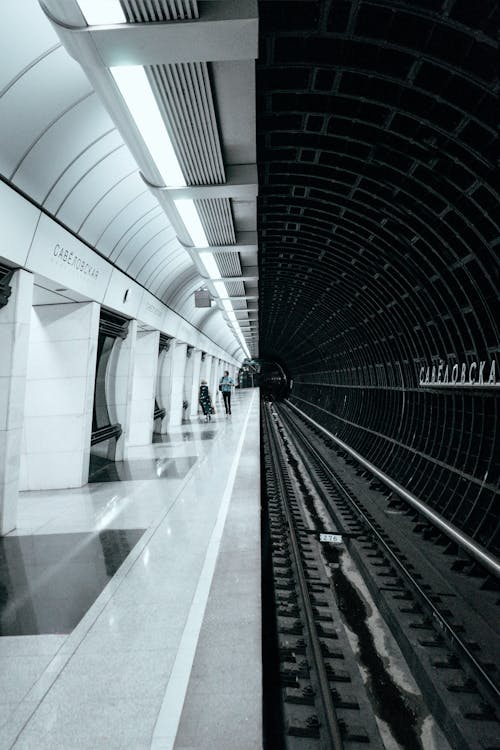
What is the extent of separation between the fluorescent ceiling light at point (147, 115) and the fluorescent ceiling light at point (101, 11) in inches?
18.3

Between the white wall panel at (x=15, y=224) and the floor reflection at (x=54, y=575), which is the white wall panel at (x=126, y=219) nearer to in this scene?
the white wall panel at (x=15, y=224)

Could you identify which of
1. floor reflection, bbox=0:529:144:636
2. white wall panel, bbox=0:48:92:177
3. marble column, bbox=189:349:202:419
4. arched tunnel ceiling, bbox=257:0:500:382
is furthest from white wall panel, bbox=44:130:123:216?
marble column, bbox=189:349:202:419

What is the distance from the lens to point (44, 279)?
268 inches

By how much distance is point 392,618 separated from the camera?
591 cm

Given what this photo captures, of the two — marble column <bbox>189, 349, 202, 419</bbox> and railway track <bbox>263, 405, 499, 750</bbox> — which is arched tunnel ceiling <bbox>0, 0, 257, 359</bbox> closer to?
railway track <bbox>263, 405, 499, 750</bbox>

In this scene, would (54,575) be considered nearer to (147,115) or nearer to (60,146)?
(147,115)

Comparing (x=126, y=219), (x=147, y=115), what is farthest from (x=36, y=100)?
(x=126, y=219)

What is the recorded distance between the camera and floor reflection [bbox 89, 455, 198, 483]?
9.64 metres

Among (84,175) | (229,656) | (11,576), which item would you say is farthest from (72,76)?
(229,656)

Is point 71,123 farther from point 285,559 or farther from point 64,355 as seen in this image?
point 285,559

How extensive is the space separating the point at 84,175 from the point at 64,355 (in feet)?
10.3

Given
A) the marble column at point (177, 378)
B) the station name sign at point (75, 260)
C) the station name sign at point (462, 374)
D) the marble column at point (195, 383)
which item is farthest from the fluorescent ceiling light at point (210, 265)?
the marble column at point (195, 383)

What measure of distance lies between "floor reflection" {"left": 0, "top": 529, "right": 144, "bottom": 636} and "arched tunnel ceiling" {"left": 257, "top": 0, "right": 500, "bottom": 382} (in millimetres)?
5359

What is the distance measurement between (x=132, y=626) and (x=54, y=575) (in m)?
1.44
